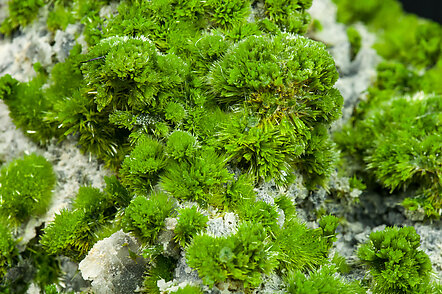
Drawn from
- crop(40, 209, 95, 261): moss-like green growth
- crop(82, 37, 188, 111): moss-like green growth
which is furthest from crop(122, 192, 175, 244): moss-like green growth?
crop(82, 37, 188, 111): moss-like green growth

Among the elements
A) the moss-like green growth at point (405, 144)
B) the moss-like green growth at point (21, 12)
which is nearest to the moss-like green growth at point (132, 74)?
the moss-like green growth at point (21, 12)

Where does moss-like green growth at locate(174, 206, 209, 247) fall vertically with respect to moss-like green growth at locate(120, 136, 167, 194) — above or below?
below

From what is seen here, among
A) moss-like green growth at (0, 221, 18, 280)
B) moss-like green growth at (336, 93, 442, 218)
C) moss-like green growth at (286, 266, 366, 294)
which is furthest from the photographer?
moss-like green growth at (336, 93, 442, 218)

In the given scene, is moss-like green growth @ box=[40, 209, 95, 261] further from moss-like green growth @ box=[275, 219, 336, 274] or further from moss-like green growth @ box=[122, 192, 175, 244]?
moss-like green growth @ box=[275, 219, 336, 274]

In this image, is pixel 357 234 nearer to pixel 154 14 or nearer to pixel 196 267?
pixel 196 267

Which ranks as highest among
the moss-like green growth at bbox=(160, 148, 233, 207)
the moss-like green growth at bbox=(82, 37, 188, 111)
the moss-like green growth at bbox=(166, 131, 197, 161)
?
the moss-like green growth at bbox=(82, 37, 188, 111)

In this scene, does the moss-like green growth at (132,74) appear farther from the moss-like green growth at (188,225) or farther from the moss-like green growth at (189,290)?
the moss-like green growth at (189,290)

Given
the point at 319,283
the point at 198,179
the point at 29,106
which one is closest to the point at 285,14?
the point at 198,179
